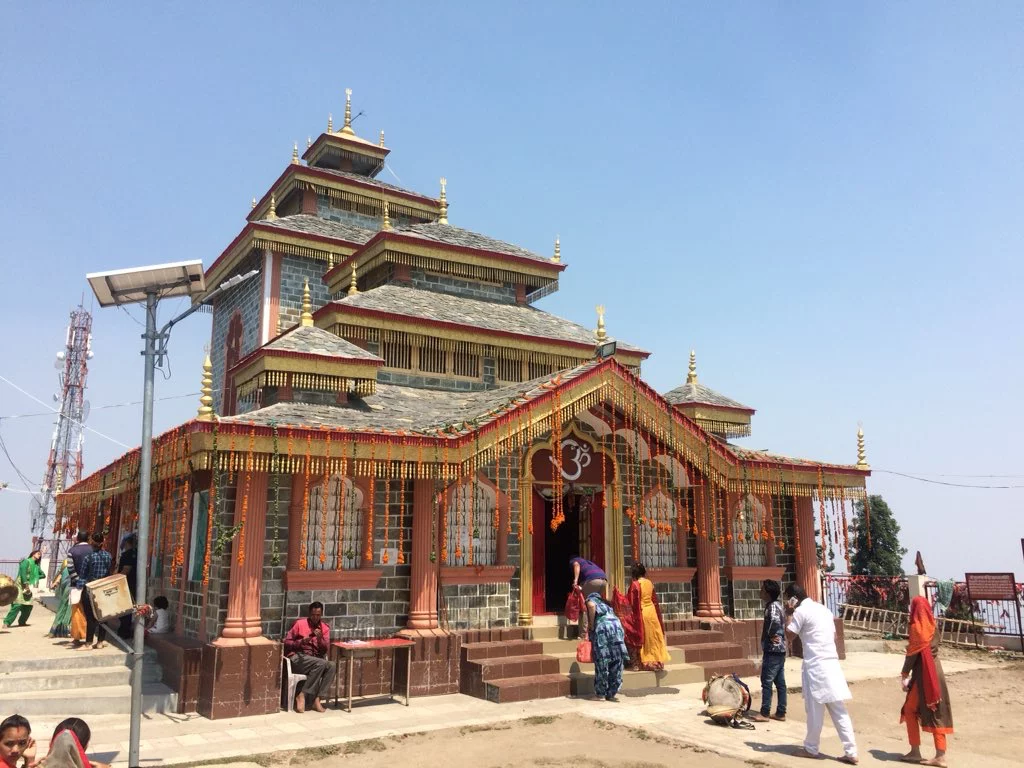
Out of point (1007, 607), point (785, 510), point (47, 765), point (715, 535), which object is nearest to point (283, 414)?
point (47, 765)

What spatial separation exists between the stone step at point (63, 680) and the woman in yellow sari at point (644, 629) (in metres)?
7.59

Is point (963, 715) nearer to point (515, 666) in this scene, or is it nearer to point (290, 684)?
point (515, 666)

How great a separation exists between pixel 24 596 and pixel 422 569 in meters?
10.1

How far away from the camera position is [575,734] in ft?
30.5

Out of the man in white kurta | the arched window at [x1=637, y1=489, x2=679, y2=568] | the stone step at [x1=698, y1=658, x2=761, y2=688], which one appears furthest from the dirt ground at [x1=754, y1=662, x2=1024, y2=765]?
the arched window at [x1=637, y1=489, x2=679, y2=568]

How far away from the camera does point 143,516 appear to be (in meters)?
7.62

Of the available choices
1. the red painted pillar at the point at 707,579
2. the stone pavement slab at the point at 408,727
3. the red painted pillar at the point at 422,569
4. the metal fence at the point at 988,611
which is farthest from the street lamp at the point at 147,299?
the metal fence at the point at 988,611

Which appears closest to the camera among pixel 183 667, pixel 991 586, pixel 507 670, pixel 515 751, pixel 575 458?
pixel 515 751

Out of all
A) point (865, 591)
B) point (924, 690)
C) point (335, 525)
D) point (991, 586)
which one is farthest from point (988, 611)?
point (335, 525)

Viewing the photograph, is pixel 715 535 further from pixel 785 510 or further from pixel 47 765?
pixel 47 765

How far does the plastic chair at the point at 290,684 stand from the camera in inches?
412

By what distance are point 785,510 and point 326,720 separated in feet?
35.3

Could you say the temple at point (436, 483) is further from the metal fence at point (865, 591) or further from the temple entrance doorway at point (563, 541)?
the metal fence at point (865, 591)

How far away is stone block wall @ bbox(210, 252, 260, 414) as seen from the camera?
19.7 m
